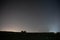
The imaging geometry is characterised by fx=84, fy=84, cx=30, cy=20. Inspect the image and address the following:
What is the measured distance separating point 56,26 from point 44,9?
47cm

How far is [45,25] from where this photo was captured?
1918 mm

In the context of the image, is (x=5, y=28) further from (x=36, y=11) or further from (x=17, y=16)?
(x=36, y=11)

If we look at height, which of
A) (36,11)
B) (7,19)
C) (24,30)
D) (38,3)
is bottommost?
(24,30)

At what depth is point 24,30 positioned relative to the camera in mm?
1874

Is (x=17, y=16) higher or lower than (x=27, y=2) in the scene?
lower

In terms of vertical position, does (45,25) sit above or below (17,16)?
below

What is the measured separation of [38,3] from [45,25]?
0.54m
